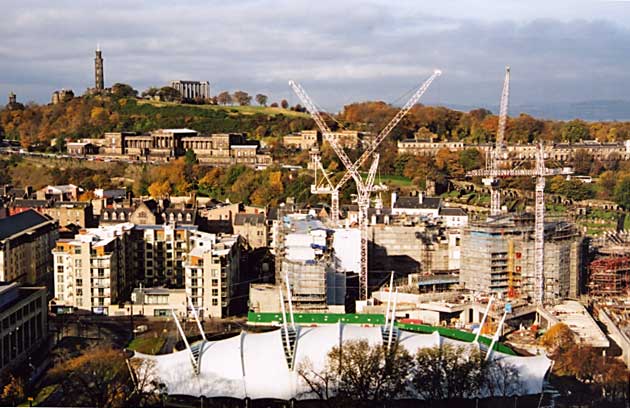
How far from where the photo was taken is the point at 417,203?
17.2 meters

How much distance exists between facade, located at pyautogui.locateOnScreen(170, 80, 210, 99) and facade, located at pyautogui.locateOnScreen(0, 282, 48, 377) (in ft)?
63.4

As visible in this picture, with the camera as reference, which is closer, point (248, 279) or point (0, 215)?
point (248, 279)

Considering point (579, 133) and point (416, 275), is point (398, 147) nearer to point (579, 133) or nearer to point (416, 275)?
point (579, 133)

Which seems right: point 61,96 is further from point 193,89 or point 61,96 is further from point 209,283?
point 209,283

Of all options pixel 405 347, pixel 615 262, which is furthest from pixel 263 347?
pixel 615 262

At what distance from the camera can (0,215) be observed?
15.1 metres

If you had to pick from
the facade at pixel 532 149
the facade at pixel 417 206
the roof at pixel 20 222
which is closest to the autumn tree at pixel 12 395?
the roof at pixel 20 222

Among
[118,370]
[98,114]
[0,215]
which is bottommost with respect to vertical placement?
[118,370]

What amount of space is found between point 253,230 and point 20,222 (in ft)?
13.2

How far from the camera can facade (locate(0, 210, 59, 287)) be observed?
40.7ft

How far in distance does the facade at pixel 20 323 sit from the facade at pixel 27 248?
72.0 inches

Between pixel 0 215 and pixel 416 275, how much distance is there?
271 inches

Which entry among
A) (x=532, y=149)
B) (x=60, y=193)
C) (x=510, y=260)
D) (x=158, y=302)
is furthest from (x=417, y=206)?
(x=532, y=149)

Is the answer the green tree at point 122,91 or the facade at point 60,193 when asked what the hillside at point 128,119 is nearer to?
the green tree at point 122,91
